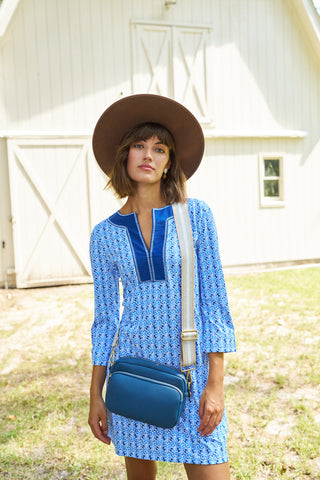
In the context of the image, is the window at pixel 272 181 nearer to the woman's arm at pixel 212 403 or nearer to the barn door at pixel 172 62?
the barn door at pixel 172 62

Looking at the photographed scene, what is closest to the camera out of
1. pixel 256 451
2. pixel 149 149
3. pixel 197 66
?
pixel 149 149

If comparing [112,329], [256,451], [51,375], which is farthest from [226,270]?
[112,329]

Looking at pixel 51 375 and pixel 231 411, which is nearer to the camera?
pixel 231 411

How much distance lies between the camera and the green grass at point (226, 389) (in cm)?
294

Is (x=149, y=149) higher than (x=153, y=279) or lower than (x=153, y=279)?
higher

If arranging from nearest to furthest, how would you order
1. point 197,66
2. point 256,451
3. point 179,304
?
point 179,304, point 256,451, point 197,66

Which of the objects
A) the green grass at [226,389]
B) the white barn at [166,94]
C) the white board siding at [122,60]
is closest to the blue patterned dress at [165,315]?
the green grass at [226,389]

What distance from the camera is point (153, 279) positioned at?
5.72ft

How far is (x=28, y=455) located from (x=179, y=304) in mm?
2061

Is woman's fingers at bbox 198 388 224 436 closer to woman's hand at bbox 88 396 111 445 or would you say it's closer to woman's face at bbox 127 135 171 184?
woman's hand at bbox 88 396 111 445

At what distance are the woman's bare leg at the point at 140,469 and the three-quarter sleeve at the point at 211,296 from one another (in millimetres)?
541

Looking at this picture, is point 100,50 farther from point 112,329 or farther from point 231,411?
point 112,329

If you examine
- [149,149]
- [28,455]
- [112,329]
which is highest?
[149,149]

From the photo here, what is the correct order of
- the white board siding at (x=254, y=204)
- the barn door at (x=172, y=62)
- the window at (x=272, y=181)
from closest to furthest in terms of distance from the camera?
the barn door at (x=172, y=62) < the white board siding at (x=254, y=204) < the window at (x=272, y=181)
